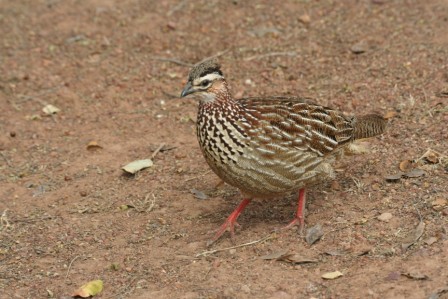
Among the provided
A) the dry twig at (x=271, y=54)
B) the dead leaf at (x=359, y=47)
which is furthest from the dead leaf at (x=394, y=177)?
the dry twig at (x=271, y=54)

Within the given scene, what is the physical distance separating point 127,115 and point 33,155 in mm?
1241

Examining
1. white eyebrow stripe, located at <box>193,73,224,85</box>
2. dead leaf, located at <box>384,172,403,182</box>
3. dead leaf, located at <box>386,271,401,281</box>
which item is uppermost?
white eyebrow stripe, located at <box>193,73,224,85</box>

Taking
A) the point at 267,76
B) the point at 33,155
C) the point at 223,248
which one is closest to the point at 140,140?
the point at 33,155

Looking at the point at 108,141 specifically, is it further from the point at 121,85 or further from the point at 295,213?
the point at 295,213

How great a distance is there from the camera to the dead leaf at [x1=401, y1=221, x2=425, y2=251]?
5988 millimetres

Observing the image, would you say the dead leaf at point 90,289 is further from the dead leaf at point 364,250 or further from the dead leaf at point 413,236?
the dead leaf at point 413,236

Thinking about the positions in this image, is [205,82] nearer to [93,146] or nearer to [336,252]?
[336,252]

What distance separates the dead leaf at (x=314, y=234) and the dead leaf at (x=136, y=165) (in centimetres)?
214

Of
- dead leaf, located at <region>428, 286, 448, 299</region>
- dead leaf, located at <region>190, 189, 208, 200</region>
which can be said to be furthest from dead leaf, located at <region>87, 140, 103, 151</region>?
dead leaf, located at <region>428, 286, 448, 299</region>

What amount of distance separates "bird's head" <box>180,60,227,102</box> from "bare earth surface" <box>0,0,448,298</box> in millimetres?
1298

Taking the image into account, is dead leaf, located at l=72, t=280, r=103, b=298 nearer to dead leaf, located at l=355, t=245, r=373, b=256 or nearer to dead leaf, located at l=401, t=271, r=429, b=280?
dead leaf, located at l=355, t=245, r=373, b=256

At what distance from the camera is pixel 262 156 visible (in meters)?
6.36

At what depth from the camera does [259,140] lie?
6.37 metres

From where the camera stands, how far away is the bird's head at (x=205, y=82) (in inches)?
250
